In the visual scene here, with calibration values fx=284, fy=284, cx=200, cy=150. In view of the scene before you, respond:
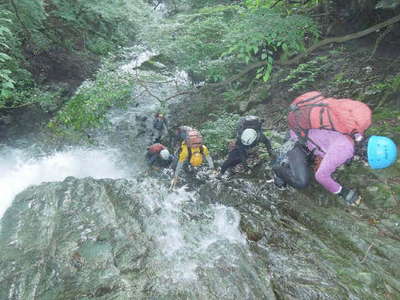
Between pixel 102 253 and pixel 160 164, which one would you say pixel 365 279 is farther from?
pixel 160 164

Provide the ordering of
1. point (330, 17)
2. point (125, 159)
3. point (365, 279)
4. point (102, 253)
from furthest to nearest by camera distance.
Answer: point (125, 159) < point (330, 17) < point (102, 253) < point (365, 279)

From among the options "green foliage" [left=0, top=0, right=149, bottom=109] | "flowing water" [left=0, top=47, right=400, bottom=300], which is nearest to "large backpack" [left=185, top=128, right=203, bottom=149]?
"flowing water" [left=0, top=47, right=400, bottom=300]

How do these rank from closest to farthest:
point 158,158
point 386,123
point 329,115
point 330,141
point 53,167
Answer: point 329,115, point 330,141, point 386,123, point 158,158, point 53,167

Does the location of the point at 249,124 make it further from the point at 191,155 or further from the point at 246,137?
the point at 191,155

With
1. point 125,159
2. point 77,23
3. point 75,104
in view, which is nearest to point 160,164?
point 125,159

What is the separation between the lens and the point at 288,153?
17.4 ft

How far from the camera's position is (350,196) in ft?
16.3

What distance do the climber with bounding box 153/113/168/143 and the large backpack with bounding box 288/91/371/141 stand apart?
6775 mm

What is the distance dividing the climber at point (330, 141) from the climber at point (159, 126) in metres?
6.55

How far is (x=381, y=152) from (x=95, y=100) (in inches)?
262

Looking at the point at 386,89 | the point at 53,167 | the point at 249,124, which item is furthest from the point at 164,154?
the point at 386,89

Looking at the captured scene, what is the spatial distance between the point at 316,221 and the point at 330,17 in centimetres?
698

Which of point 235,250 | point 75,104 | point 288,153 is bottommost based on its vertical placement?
point 235,250

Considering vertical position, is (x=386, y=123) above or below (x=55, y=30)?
below
